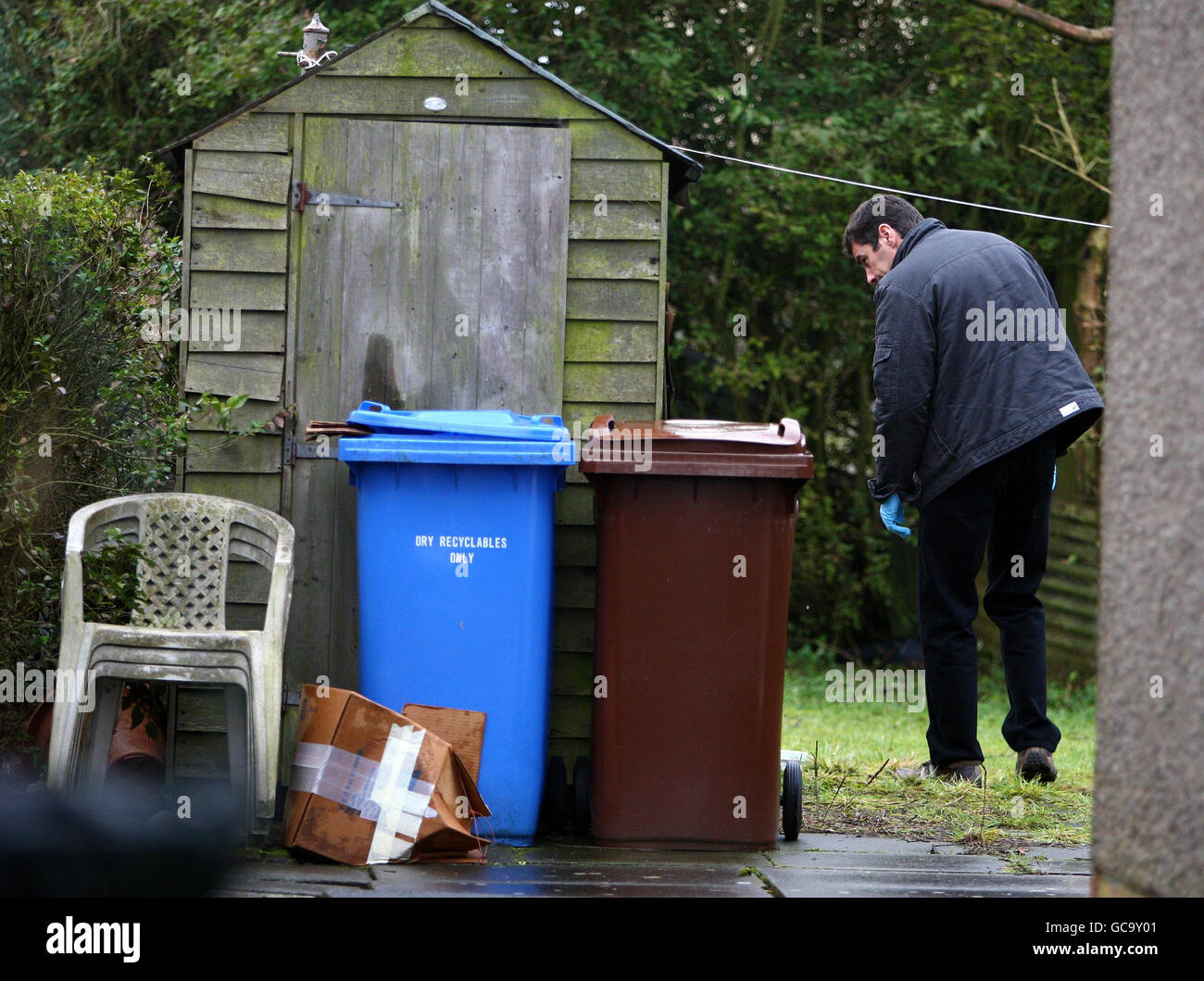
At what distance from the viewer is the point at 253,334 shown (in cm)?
415

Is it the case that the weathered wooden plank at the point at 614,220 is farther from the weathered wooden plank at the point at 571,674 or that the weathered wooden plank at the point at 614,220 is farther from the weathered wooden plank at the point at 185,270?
the weathered wooden plank at the point at 571,674

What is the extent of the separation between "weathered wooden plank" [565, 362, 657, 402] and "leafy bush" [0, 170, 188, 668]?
1190mm

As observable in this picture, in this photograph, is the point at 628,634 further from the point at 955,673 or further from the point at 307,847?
the point at 955,673

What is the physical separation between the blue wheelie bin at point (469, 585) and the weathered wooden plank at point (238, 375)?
0.62m

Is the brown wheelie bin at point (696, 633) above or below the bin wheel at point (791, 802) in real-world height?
above

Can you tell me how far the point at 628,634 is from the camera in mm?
3590

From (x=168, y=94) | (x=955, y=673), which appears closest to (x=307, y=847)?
(x=955, y=673)

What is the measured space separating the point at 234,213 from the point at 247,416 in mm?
628

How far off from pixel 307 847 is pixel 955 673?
7.05ft

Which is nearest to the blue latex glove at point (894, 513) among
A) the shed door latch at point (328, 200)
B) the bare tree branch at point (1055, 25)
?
the shed door latch at point (328, 200)

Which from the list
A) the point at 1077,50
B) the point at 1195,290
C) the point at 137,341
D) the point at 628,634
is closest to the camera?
the point at 1195,290

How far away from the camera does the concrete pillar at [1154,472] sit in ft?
5.61

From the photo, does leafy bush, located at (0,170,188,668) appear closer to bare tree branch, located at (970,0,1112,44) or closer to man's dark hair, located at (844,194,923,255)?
man's dark hair, located at (844,194,923,255)
